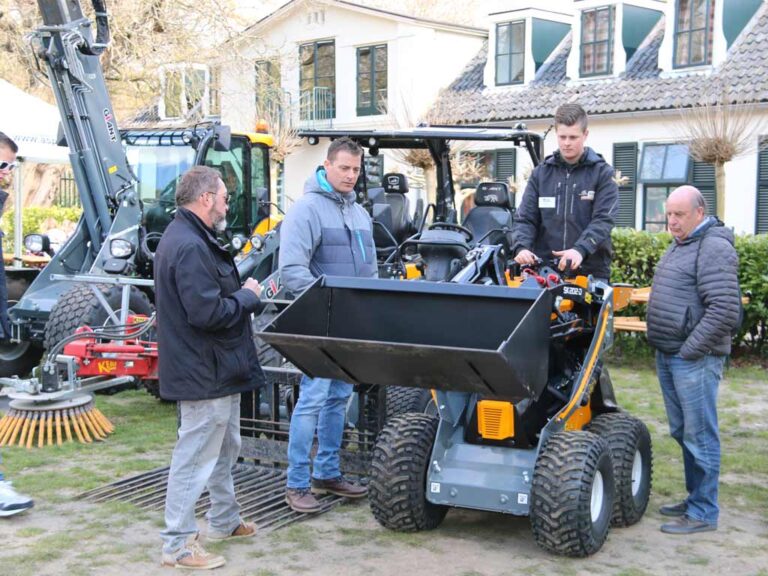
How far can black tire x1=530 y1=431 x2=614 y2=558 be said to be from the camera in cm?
490

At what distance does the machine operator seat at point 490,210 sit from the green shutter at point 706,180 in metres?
10.2

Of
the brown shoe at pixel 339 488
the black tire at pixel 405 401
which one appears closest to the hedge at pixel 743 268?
the black tire at pixel 405 401

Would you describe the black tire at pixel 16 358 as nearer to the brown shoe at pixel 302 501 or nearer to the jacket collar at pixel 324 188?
the brown shoe at pixel 302 501

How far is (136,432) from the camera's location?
772cm

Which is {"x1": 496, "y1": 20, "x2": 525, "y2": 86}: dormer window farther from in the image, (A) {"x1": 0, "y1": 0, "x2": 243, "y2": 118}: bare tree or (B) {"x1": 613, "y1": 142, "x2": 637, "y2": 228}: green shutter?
(A) {"x1": 0, "y1": 0, "x2": 243, "y2": 118}: bare tree

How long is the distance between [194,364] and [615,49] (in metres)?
16.8

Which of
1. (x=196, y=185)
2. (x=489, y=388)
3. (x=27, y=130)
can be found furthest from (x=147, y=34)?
(x=489, y=388)

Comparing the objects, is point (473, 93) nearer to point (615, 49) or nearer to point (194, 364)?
point (615, 49)

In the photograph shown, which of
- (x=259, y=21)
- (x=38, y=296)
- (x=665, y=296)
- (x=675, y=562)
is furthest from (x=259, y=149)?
(x=259, y=21)

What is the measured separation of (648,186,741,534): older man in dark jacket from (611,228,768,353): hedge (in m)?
5.55

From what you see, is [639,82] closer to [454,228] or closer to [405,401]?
[454,228]

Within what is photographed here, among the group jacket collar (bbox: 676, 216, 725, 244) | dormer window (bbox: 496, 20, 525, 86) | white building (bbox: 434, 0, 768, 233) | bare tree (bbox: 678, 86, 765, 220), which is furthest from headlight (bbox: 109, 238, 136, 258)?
dormer window (bbox: 496, 20, 525, 86)

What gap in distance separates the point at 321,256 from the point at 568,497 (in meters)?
1.80

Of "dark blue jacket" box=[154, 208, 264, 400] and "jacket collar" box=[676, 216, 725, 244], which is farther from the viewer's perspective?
"jacket collar" box=[676, 216, 725, 244]
